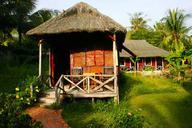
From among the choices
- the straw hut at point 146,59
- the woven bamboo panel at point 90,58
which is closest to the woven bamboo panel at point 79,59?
the woven bamboo panel at point 90,58

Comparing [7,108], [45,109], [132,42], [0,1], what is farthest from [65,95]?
[132,42]

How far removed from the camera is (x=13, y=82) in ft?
84.8

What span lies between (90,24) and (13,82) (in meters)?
10.3

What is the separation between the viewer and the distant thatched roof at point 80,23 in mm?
17562

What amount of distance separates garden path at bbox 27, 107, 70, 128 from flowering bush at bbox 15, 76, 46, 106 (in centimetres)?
59

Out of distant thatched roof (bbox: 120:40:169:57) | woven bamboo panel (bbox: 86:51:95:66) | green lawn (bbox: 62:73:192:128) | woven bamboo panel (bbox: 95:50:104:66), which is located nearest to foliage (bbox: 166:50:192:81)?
distant thatched roof (bbox: 120:40:169:57)

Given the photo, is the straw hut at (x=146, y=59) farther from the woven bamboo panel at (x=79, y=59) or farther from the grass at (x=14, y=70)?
the woven bamboo panel at (x=79, y=59)

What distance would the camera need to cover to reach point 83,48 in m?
20.4

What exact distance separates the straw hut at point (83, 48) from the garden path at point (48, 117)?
1.27 metres

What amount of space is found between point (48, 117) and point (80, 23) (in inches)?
232

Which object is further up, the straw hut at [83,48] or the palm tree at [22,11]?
the palm tree at [22,11]

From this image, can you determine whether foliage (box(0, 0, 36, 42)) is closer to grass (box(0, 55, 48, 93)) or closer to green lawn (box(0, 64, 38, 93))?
grass (box(0, 55, 48, 93))

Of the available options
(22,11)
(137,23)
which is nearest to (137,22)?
(137,23)

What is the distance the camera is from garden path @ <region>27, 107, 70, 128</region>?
43.6 ft
